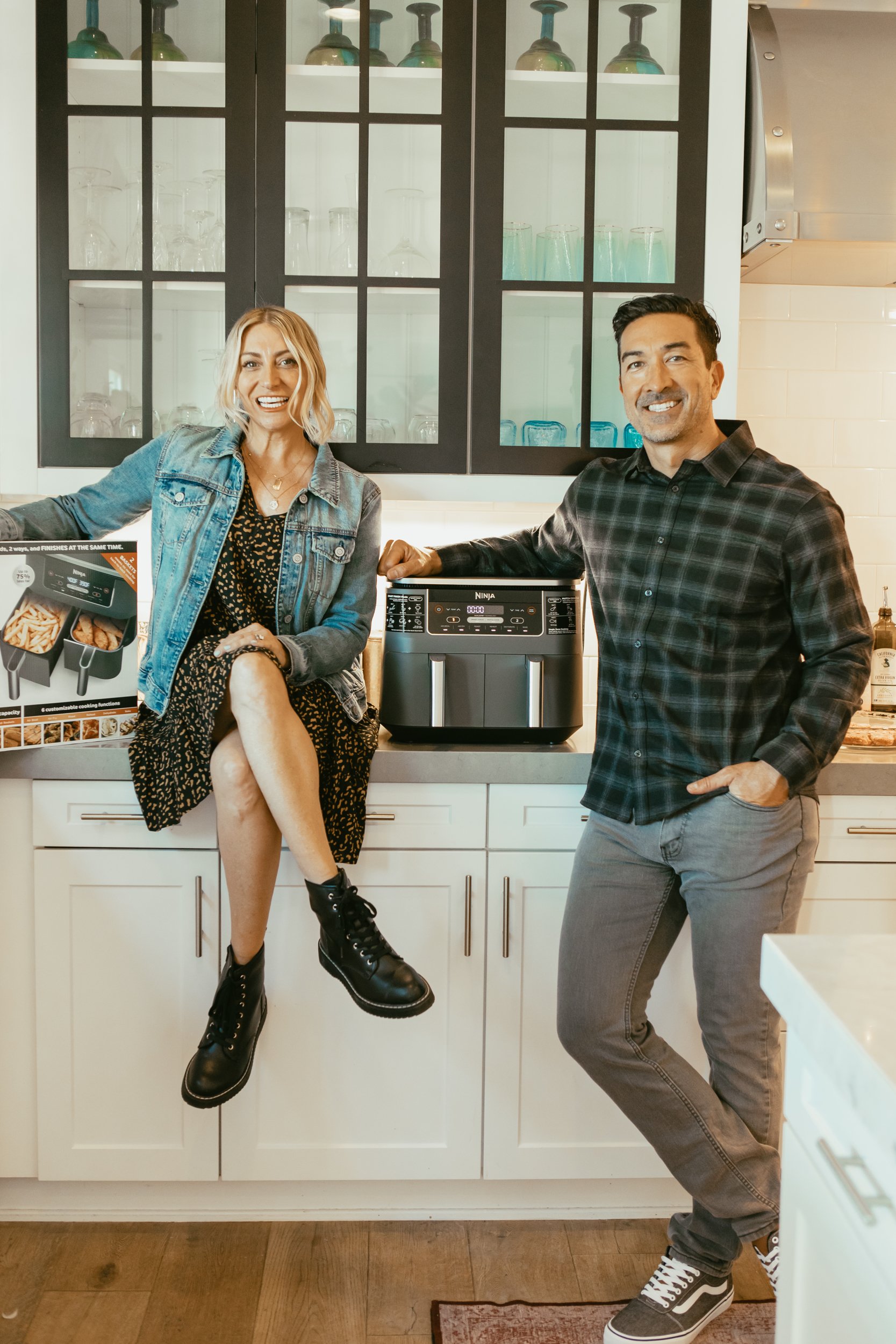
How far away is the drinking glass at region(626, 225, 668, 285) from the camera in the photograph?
90.7 inches

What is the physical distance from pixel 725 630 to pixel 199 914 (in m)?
1.06

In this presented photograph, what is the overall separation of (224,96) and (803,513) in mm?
1449

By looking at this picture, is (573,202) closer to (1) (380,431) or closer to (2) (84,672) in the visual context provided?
(1) (380,431)

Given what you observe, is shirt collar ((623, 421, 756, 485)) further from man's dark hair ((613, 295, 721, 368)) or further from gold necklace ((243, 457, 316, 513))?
gold necklace ((243, 457, 316, 513))

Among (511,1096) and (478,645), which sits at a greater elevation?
(478,645)

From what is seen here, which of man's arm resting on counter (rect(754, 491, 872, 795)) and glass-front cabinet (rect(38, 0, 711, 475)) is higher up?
glass-front cabinet (rect(38, 0, 711, 475))

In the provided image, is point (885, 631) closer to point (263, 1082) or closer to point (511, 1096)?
point (511, 1096)

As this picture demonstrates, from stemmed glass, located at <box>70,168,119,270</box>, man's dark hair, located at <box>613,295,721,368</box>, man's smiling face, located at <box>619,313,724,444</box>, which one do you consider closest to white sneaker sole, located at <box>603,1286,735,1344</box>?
man's smiling face, located at <box>619,313,724,444</box>

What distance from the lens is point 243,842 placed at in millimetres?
1814

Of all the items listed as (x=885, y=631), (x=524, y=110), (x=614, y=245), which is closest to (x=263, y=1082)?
(x=885, y=631)

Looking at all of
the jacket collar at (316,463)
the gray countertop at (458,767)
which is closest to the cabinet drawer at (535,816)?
the gray countertop at (458,767)

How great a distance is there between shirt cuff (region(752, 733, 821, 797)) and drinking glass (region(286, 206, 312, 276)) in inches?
53.1

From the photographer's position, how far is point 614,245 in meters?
2.31

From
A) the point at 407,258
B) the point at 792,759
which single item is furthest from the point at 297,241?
the point at 792,759
